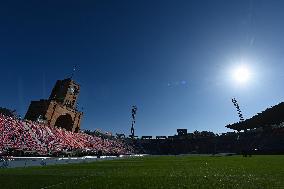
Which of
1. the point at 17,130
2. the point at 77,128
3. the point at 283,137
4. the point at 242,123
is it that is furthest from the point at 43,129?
the point at 283,137

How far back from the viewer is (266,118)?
6412cm

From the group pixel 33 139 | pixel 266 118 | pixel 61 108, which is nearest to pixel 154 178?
pixel 33 139

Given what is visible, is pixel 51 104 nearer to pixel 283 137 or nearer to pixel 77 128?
pixel 77 128

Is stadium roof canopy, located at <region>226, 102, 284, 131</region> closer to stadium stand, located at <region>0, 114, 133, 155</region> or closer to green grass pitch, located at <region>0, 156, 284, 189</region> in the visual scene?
stadium stand, located at <region>0, 114, 133, 155</region>

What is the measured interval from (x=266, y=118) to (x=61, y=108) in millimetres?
48519

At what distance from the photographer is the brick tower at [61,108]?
65.6m

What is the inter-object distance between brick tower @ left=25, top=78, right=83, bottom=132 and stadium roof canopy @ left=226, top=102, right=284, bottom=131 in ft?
135

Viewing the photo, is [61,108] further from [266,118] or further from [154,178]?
[154,178]

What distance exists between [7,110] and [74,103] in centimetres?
2424

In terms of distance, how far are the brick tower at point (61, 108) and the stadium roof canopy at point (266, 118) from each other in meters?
41.0

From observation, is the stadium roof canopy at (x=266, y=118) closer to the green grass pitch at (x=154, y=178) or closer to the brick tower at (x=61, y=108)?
the brick tower at (x=61, y=108)

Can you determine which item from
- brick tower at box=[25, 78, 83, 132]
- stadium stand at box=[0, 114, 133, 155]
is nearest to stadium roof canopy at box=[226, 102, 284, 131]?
stadium stand at box=[0, 114, 133, 155]

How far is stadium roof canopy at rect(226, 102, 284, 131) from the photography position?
58.5 metres

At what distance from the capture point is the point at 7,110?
59.5m
